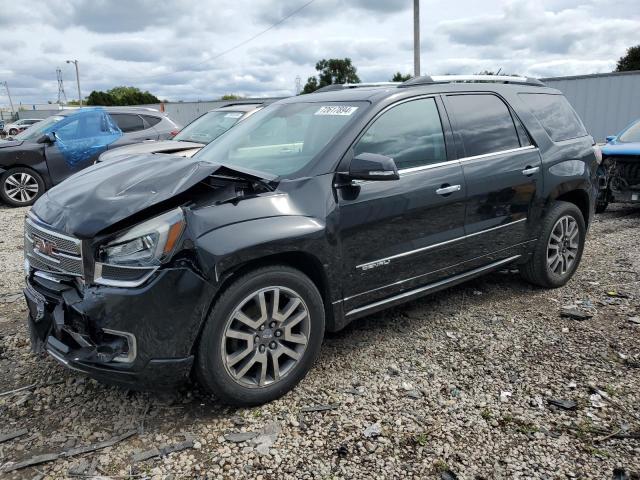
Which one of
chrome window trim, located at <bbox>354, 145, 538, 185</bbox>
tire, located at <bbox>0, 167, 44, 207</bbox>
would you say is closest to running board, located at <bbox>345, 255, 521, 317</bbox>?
chrome window trim, located at <bbox>354, 145, 538, 185</bbox>

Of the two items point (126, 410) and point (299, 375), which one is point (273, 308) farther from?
point (126, 410)

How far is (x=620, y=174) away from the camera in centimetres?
819

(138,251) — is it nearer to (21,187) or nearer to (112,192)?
(112,192)

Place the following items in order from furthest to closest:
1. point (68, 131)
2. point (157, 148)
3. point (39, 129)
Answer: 1. point (39, 129)
2. point (68, 131)
3. point (157, 148)

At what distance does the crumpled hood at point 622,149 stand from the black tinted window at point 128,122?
28.3 ft

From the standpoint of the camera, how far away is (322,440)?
268 centimetres

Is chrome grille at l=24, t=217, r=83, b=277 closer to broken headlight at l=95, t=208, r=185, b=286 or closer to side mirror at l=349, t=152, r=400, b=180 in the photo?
broken headlight at l=95, t=208, r=185, b=286

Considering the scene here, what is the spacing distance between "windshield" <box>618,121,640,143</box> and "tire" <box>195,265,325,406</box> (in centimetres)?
792

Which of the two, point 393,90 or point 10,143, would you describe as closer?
point 393,90

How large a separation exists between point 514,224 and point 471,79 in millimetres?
1222

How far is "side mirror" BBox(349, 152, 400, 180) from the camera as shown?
9.97 ft

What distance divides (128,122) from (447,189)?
8800 millimetres

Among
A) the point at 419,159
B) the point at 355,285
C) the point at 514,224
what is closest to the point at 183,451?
the point at 355,285

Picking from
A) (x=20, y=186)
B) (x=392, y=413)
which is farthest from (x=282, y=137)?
(x=20, y=186)
